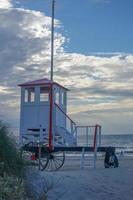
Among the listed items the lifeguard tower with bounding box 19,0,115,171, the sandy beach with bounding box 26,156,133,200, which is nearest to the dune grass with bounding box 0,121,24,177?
the sandy beach with bounding box 26,156,133,200

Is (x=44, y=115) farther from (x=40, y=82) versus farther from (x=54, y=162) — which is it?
(x=54, y=162)

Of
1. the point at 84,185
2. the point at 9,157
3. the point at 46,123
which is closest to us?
the point at 9,157

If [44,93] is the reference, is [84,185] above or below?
below

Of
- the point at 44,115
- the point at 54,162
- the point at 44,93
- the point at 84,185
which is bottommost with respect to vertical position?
the point at 84,185

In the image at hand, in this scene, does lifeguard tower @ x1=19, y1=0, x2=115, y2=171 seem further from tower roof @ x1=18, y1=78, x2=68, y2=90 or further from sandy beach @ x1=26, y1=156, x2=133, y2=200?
sandy beach @ x1=26, y1=156, x2=133, y2=200

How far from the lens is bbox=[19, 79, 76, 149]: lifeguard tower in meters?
20.7

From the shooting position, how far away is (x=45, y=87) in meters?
21.3

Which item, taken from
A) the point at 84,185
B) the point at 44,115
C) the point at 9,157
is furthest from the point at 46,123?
the point at 9,157

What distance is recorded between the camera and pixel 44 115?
821 inches

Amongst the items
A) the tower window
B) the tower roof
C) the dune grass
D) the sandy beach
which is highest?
the tower roof

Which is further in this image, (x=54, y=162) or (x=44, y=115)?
(x=54, y=162)

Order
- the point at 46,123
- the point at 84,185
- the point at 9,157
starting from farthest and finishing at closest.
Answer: the point at 46,123 < the point at 84,185 < the point at 9,157

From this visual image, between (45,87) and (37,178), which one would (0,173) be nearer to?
(37,178)

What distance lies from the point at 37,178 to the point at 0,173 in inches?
97.4
